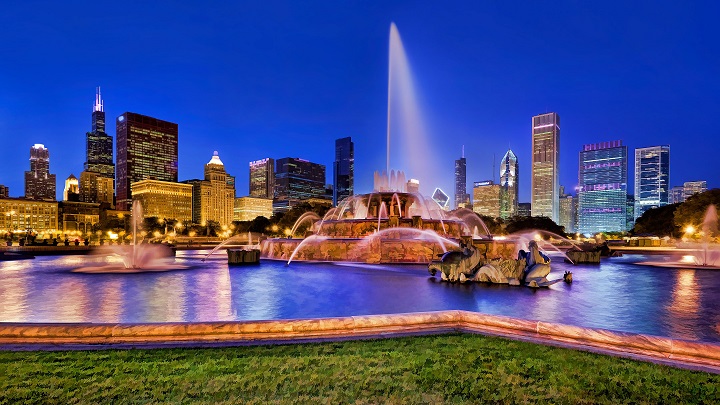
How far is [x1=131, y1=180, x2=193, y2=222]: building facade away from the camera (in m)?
185

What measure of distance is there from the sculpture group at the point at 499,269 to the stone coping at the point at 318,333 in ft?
19.4

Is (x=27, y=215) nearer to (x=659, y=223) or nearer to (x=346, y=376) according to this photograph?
(x=659, y=223)

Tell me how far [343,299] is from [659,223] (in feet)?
286

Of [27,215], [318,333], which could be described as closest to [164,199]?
[27,215]

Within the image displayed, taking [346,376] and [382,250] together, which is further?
[382,250]

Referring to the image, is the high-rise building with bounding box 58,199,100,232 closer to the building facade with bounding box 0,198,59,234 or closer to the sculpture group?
the building facade with bounding box 0,198,59,234

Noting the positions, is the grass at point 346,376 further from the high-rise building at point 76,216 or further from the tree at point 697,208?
the high-rise building at point 76,216

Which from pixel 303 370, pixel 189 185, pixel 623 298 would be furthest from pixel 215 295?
pixel 189 185

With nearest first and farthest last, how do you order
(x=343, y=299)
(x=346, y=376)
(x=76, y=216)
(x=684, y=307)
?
(x=346, y=376) → (x=684, y=307) → (x=343, y=299) → (x=76, y=216)

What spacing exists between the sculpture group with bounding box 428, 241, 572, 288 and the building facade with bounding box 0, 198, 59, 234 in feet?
577

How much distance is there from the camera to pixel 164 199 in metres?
190

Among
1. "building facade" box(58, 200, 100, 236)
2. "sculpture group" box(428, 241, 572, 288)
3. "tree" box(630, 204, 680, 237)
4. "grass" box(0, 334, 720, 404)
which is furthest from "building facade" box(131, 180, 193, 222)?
"grass" box(0, 334, 720, 404)

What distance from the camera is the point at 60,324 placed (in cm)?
629

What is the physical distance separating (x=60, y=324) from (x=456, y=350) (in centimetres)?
572
